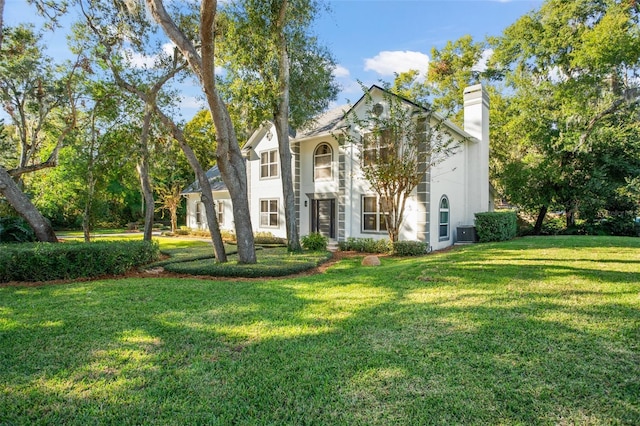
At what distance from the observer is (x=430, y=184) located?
41.3ft

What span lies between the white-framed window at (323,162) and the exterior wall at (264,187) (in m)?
2.32

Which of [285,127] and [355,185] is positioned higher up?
[285,127]

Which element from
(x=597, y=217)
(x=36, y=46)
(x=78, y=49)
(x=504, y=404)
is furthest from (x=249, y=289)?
(x=597, y=217)

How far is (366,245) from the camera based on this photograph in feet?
42.5

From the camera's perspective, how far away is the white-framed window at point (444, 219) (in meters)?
13.4

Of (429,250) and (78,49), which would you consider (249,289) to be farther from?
(78,49)

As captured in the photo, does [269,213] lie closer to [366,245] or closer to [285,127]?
[285,127]

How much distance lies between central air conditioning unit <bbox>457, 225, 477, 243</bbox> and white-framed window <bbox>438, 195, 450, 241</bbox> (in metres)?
0.90

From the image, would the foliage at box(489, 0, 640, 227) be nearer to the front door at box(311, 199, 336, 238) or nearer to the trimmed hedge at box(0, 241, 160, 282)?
the front door at box(311, 199, 336, 238)

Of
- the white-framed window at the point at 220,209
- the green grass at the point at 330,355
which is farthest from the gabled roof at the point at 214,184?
the green grass at the point at 330,355

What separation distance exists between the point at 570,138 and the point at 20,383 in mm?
21191

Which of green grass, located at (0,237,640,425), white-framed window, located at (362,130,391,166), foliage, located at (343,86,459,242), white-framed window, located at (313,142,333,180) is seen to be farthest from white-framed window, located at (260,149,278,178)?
green grass, located at (0,237,640,425)

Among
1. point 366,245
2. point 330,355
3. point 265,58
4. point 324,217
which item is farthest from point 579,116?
point 330,355

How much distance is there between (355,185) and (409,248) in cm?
404
